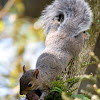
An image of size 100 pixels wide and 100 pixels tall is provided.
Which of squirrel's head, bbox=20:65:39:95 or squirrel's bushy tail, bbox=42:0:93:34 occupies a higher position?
squirrel's bushy tail, bbox=42:0:93:34

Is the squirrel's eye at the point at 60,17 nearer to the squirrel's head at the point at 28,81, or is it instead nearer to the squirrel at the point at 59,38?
the squirrel at the point at 59,38

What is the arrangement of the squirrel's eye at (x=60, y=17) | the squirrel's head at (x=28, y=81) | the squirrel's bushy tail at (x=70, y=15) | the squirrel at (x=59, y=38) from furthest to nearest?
the squirrel's eye at (x=60, y=17) < the squirrel's bushy tail at (x=70, y=15) < the squirrel at (x=59, y=38) < the squirrel's head at (x=28, y=81)

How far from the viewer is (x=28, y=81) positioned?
1.98 meters

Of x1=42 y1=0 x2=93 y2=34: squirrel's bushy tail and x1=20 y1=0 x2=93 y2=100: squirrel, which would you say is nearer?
x1=20 y1=0 x2=93 y2=100: squirrel

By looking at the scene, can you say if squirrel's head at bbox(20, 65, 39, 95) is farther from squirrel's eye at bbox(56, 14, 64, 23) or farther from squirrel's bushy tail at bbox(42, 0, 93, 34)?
squirrel's eye at bbox(56, 14, 64, 23)

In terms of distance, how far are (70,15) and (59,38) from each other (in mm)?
496

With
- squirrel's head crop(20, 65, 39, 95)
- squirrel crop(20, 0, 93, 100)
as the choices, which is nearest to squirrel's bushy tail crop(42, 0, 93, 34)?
squirrel crop(20, 0, 93, 100)

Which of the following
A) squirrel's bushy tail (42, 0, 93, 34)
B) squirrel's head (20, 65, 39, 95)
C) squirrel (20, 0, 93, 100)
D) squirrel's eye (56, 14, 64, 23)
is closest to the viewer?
squirrel's head (20, 65, 39, 95)

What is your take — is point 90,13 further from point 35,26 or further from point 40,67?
point 40,67

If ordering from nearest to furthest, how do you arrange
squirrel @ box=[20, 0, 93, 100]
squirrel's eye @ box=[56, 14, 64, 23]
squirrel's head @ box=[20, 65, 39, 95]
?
squirrel's head @ box=[20, 65, 39, 95] → squirrel @ box=[20, 0, 93, 100] → squirrel's eye @ box=[56, 14, 64, 23]

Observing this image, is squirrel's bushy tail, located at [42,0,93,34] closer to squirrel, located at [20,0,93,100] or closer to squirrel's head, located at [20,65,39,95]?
squirrel, located at [20,0,93,100]

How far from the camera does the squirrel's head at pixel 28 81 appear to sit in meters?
1.95

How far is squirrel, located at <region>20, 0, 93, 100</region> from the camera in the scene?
219 centimetres

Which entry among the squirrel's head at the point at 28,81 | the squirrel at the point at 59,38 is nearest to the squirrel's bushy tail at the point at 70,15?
the squirrel at the point at 59,38
